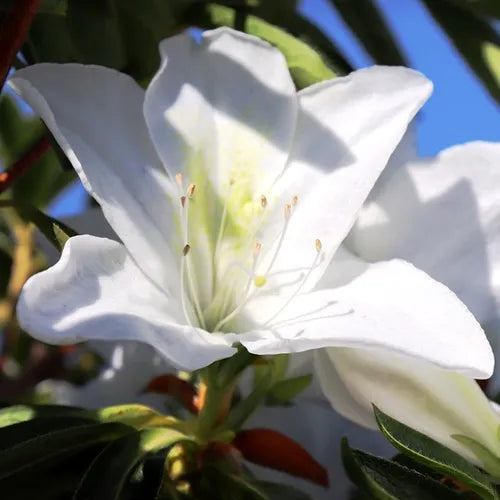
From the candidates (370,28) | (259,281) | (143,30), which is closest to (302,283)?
(259,281)

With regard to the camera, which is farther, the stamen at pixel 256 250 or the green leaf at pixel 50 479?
→ the stamen at pixel 256 250

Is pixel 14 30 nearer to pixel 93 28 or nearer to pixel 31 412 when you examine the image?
pixel 93 28

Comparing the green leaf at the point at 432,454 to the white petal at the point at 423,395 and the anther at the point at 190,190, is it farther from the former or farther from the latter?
the anther at the point at 190,190

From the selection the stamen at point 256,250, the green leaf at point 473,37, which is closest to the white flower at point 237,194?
the stamen at point 256,250

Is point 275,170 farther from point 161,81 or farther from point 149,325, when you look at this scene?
point 149,325

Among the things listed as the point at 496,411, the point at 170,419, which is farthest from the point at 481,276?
the point at 170,419

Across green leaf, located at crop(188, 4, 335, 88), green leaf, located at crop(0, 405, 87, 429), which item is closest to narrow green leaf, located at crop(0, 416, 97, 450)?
green leaf, located at crop(0, 405, 87, 429)
